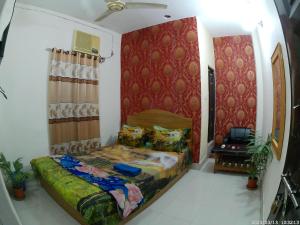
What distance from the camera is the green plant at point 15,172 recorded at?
57 centimetres

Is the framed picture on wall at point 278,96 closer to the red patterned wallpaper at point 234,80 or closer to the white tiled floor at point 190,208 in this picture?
the red patterned wallpaper at point 234,80

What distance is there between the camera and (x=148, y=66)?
2486mm

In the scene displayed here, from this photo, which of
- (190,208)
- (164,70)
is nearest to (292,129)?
(190,208)

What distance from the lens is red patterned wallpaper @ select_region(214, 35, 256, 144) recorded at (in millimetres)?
1071

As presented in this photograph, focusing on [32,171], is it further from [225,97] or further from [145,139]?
[145,139]

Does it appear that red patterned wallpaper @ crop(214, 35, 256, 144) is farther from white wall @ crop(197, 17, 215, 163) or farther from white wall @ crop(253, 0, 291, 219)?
white wall @ crop(197, 17, 215, 163)

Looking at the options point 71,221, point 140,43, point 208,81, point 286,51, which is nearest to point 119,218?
point 71,221

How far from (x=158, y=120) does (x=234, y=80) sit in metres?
1.29

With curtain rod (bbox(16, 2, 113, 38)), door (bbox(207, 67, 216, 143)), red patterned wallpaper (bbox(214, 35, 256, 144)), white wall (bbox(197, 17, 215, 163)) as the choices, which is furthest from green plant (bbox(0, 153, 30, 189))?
white wall (bbox(197, 17, 215, 163))

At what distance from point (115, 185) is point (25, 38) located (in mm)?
1024

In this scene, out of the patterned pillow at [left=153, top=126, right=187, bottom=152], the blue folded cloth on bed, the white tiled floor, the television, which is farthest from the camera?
the patterned pillow at [left=153, top=126, right=187, bottom=152]

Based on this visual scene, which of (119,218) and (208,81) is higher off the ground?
(208,81)

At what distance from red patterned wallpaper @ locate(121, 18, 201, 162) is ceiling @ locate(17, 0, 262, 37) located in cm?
25

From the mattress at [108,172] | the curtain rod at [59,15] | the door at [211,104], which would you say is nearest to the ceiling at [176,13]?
the curtain rod at [59,15]
